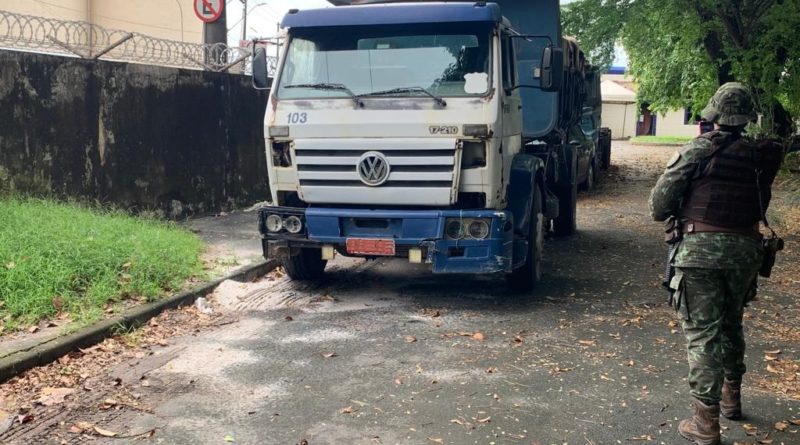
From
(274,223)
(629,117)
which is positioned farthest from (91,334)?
(629,117)

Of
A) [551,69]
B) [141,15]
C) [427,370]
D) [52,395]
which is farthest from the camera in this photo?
[141,15]

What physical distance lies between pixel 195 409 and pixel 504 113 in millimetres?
3636

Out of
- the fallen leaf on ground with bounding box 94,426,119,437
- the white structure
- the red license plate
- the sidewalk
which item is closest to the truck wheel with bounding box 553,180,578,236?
the sidewalk

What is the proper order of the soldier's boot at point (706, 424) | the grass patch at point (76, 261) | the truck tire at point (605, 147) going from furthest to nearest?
the truck tire at point (605, 147), the grass patch at point (76, 261), the soldier's boot at point (706, 424)

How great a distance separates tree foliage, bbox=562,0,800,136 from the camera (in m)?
13.3

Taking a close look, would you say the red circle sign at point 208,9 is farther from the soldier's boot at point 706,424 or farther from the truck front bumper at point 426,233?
the soldier's boot at point 706,424

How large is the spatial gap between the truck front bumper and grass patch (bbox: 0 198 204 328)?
1425 millimetres

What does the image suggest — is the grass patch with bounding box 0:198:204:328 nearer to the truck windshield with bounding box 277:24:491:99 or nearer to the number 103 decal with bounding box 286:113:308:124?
the number 103 decal with bounding box 286:113:308:124

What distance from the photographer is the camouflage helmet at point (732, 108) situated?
3961mm

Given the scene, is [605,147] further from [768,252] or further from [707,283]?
[707,283]

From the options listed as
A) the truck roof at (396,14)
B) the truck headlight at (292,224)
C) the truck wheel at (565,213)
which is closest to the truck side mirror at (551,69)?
the truck roof at (396,14)

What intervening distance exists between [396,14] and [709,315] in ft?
12.4

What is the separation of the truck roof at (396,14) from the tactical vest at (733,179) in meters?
2.96

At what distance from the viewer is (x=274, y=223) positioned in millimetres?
6836
